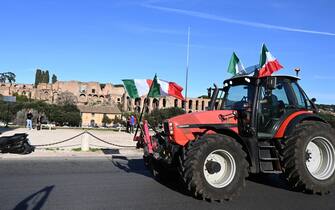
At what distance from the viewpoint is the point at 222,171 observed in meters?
8.37

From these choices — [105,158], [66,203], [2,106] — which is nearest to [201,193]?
[66,203]

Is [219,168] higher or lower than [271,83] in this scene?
lower

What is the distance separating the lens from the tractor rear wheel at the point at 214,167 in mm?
7852

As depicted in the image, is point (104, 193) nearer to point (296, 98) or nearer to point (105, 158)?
point (296, 98)

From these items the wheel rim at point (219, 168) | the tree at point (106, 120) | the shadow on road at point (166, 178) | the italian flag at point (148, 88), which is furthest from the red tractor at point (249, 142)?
the tree at point (106, 120)

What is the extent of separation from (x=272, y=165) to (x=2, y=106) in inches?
2539

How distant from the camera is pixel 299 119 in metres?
9.04

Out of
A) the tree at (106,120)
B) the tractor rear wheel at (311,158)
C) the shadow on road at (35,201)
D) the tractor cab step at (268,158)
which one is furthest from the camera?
the tree at (106,120)

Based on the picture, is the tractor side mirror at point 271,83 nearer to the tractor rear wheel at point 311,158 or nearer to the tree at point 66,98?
the tractor rear wheel at point 311,158

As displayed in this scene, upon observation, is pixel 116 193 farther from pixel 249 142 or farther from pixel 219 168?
pixel 249 142

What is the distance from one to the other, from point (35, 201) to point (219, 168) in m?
3.51

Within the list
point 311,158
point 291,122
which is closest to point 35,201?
point 291,122

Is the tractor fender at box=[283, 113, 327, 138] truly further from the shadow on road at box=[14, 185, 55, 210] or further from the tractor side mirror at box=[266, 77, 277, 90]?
the shadow on road at box=[14, 185, 55, 210]

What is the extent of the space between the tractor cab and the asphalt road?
1.41 meters
